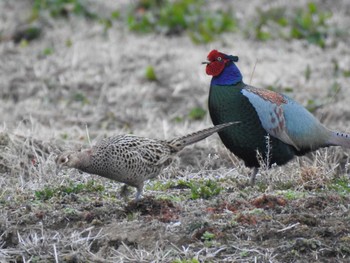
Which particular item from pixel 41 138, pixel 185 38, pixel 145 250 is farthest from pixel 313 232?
pixel 185 38

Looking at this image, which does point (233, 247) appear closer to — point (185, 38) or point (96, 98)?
point (96, 98)

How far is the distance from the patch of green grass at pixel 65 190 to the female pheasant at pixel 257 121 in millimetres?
1123

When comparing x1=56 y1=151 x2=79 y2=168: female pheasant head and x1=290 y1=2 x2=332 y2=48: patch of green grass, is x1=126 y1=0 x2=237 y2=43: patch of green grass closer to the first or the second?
x1=290 y1=2 x2=332 y2=48: patch of green grass

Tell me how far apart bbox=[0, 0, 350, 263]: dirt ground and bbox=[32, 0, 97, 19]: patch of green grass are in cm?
15

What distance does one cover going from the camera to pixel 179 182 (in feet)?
22.6

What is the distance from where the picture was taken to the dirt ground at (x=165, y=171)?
570 cm

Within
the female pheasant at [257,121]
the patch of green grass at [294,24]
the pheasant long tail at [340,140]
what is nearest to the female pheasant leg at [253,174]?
the female pheasant at [257,121]

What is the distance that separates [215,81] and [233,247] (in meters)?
2.05

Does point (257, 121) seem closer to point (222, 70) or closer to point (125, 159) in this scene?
point (222, 70)

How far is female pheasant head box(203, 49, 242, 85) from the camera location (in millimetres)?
7344

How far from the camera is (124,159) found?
6.37 meters

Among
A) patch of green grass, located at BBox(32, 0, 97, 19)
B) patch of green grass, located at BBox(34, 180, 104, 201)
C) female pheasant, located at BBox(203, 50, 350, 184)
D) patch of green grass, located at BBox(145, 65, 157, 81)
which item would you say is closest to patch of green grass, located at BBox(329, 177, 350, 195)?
female pheasant, located at BBox(203, 50, 350, 184)

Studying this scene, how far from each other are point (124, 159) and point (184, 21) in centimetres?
709

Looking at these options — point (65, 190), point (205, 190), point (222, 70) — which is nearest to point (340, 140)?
point (222, 70)
